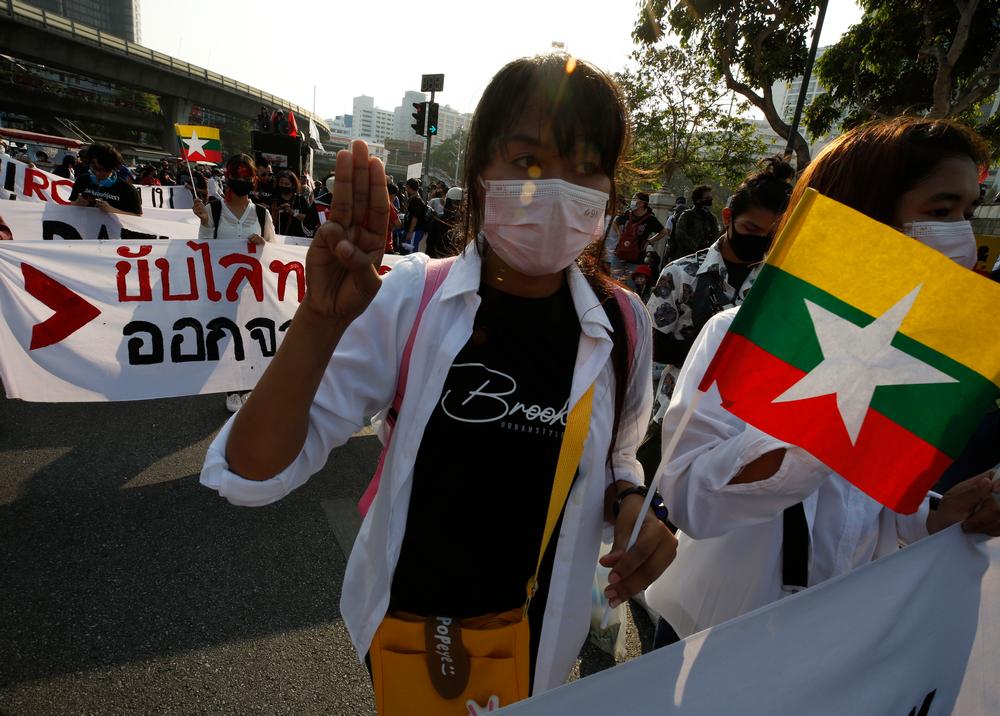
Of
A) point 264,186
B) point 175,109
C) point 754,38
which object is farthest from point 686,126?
point 175,109

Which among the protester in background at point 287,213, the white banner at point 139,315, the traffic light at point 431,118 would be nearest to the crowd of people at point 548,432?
the white banner at point 139,315

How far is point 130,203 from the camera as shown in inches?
211

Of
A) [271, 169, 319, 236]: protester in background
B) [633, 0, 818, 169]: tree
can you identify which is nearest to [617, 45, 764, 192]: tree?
[633, 0, 818, 169]: tree

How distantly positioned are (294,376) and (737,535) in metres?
1.01

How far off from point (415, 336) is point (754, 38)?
46.6ft

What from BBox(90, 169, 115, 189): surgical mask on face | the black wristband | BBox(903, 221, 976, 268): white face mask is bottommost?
the black wristband

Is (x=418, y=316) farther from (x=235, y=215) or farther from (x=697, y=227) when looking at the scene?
(x=697, y=227)

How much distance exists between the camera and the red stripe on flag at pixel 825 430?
981 mm

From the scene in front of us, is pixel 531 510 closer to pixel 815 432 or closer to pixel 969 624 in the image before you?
pixel 815 432

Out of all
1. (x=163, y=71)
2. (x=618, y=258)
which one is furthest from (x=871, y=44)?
(x=163, y=71)

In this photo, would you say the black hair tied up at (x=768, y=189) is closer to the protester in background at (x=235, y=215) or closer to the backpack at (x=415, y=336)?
the backpack at (x=415, y=336)

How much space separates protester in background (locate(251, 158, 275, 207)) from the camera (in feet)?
23.6

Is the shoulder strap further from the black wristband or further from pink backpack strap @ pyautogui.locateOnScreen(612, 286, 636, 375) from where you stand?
→ the black wristband

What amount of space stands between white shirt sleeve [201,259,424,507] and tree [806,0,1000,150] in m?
11.0
